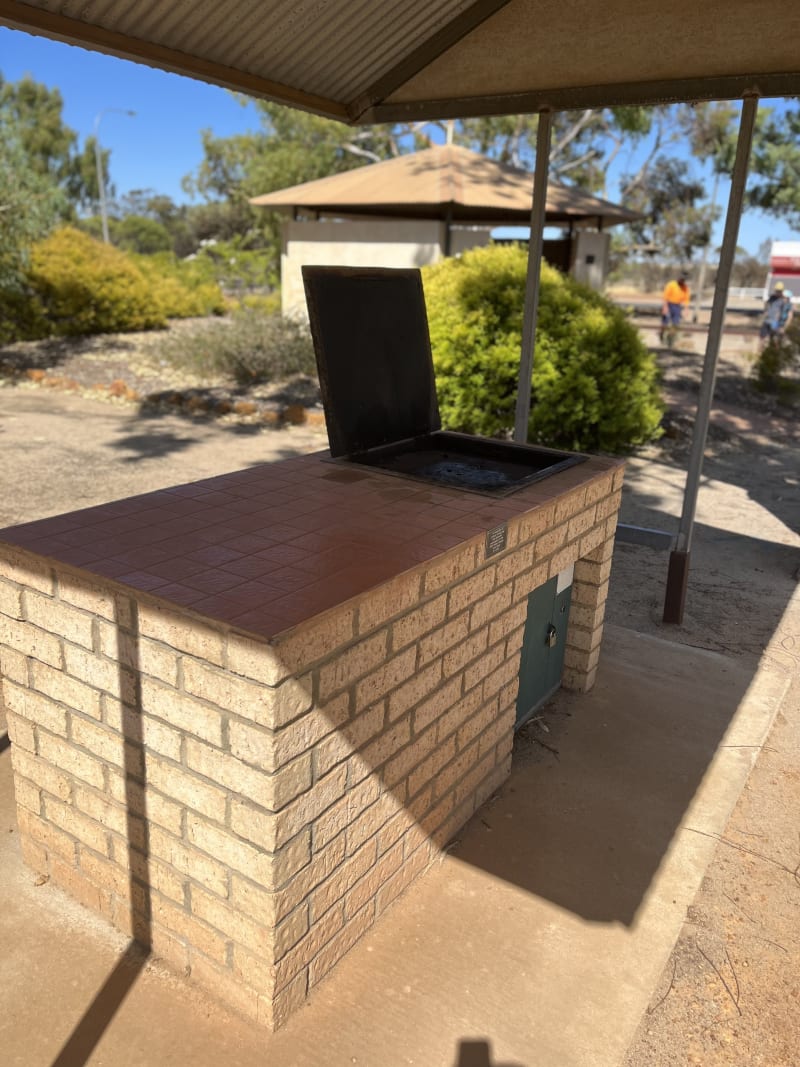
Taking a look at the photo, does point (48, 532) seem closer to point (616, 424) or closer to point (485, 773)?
point (485, 773)

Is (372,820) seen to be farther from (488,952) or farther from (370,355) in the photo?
(370,355)

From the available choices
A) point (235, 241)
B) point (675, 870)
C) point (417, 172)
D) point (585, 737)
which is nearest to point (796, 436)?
point (417, 172)

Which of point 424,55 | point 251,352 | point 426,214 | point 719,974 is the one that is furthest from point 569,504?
point 426,214

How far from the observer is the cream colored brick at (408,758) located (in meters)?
2.66

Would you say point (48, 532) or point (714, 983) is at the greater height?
point (48, 532)

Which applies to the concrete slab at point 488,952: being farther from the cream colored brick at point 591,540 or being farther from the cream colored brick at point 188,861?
the cream colored brick at point 591,540

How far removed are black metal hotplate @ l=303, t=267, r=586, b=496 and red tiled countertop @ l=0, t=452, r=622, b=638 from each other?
260 mm

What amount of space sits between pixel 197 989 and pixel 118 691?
3.15ft

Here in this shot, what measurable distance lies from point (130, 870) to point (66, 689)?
61 cm

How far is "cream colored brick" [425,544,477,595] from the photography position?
2582 mm

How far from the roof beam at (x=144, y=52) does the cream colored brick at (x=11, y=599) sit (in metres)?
2.06

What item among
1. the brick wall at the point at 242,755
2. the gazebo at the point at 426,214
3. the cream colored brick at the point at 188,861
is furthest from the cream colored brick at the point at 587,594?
the gazebo at the point at 426,214

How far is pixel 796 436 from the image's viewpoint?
12.0 metres

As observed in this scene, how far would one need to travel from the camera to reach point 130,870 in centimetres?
258
